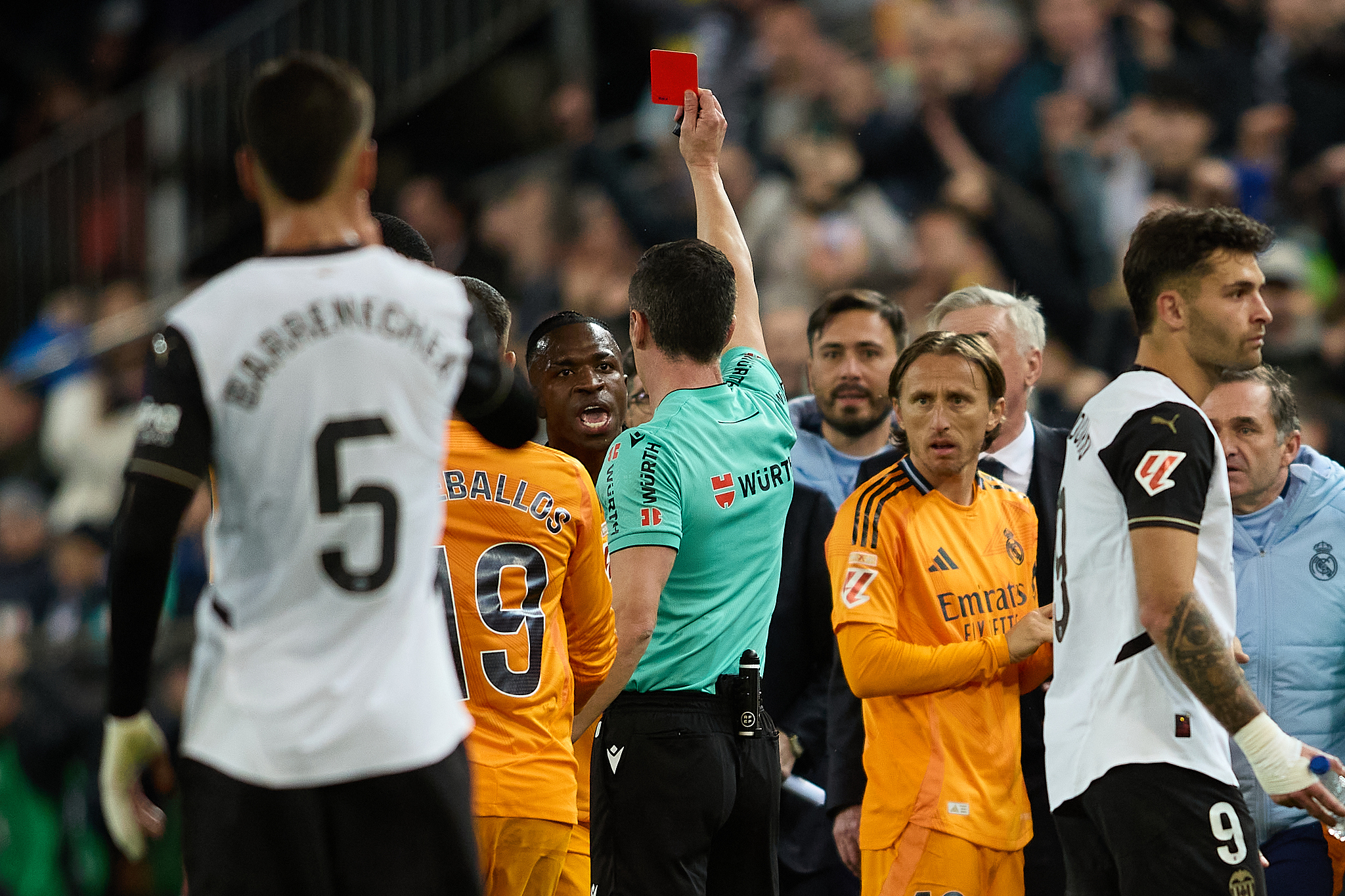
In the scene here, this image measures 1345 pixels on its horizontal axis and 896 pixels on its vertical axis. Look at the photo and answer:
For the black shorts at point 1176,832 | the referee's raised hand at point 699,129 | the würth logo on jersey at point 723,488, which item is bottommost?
the black shorts at point 1176,832

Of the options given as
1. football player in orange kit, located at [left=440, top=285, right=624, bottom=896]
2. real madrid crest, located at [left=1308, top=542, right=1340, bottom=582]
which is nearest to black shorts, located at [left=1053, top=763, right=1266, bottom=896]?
football player in orange kit, located at [left=440, top=285, right=624, bottom=896]

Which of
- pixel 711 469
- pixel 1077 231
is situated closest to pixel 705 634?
pixel 711 469

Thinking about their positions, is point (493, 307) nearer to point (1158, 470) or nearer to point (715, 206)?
point (715, 206)

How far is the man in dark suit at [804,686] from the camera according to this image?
5.59 m

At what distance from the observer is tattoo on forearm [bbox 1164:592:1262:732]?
3484 mm

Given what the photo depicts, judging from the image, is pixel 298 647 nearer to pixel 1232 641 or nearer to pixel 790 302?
pixel 1232 641

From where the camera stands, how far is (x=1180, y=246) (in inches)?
152

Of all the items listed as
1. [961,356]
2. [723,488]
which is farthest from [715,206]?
[723,488]

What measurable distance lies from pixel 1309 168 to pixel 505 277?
6554 millimetres

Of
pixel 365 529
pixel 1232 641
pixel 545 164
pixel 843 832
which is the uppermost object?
pixel 545 164

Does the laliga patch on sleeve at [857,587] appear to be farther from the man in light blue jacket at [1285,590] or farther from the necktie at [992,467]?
the man in light blue jacket at [1285,590]

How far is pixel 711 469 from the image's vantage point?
14.0 ft

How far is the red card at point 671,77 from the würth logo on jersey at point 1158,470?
1.98m

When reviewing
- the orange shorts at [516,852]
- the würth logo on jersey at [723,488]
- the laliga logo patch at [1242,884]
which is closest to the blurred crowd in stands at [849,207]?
the würth logo on jersey at [723,488]
